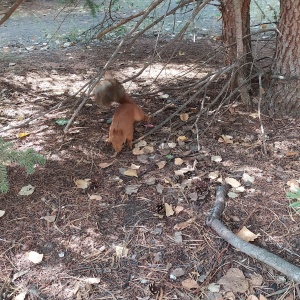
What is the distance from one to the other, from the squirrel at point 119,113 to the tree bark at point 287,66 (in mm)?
981

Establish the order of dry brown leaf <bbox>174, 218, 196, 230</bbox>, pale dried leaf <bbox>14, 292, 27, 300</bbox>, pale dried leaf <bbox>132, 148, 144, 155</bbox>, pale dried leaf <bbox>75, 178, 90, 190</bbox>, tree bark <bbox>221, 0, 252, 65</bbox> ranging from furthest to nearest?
tree bark <bbox>221, 0, 252, 65</bbox>
pale dried leaf <bbox>132, 148, 144, 155</bbox>
pale dried leaf <bbox>75, 178, 90, 190</bbox>
dry brown leaf <bbox>174, 218, 196, 230</bbox>
pale dried leaf <bbox>14, 292, 27, 300</bbox>

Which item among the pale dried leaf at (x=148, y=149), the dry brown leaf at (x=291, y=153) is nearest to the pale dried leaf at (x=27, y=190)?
the pale dried leaf at (x=148, y=149)

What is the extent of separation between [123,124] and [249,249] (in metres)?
1.16

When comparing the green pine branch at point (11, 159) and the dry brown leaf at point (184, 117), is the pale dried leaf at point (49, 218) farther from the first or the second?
the dry brown leaf at point (184, 117)

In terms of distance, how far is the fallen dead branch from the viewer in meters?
1.51

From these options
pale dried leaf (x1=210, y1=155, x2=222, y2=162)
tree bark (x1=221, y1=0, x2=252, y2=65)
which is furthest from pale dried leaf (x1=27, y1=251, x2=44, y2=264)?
tree bark (x1=221, y1=0, x2=252, y2=65)

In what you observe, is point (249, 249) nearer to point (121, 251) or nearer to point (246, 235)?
point (246, 235)

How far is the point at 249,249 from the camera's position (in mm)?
1614

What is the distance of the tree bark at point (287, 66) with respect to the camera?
8.07 feet

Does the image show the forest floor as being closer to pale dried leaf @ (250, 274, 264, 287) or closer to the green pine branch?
pale dried leaf @ (250, 274, 264, 287)

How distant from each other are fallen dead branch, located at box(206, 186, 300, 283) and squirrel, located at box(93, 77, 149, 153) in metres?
0.79

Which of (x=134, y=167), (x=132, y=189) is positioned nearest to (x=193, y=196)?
(x=132, y=189)

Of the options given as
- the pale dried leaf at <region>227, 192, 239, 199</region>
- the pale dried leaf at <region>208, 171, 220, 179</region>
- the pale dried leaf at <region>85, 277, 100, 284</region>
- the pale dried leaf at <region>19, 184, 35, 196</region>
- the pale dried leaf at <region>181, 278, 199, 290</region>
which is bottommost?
the pale dried leaf at <region>181, 278, 199, 290</region>

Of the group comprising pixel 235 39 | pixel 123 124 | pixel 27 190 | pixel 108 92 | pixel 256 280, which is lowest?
pixel 256 280
